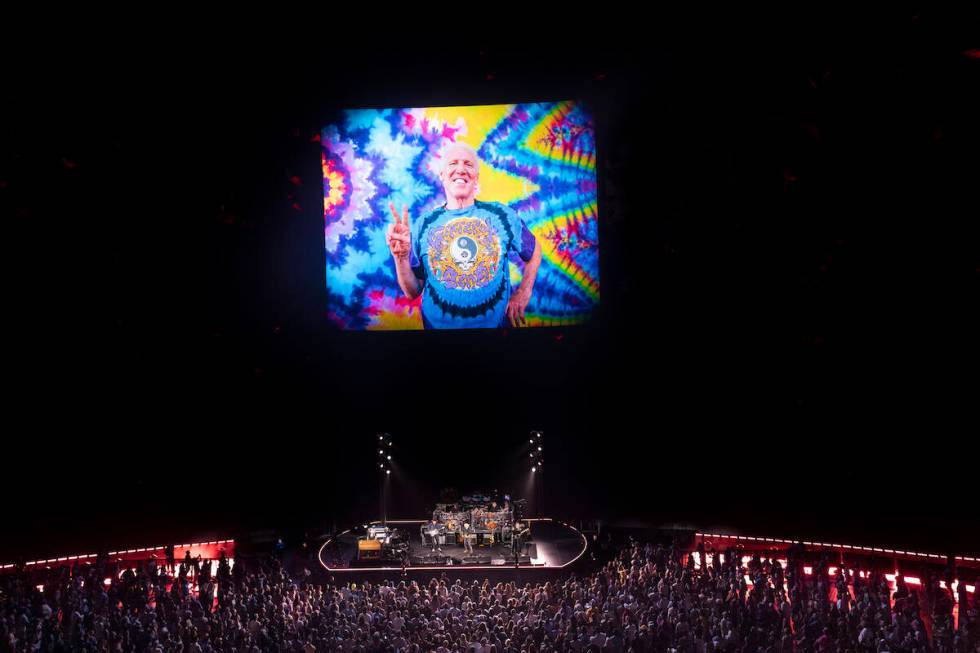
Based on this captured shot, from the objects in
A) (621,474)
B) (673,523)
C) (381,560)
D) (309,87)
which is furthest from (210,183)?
(673,523)

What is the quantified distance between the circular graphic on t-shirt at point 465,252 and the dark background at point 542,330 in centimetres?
208

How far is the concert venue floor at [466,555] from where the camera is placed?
17.1 m

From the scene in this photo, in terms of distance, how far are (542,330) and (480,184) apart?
3851 mm

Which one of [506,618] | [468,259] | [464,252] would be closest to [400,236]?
[464,252]

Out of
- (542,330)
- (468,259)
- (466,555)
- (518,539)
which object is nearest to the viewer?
(466,555)

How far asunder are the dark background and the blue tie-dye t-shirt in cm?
158

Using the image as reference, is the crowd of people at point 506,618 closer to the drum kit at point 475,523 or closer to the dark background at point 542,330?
the drum kit at point 475,523

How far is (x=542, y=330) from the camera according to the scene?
20.9m

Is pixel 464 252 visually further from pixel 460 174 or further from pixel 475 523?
pixel 475 523

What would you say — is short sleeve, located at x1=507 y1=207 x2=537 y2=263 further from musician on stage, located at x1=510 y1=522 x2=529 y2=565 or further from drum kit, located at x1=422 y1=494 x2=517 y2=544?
musician on stage, located at x1=510 y1=522 x2=529 y2=565

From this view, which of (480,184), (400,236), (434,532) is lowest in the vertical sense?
(434,532)

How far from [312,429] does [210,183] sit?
659cm

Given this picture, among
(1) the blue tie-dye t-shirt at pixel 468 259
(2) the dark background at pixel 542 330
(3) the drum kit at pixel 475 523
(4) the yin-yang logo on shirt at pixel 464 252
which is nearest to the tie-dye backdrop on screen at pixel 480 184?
(1) the blue tie-dye t-shirt at pixel 468 259

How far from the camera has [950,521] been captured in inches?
656
